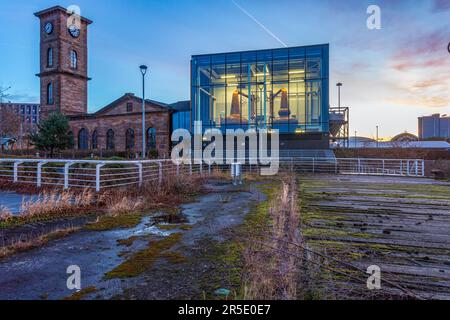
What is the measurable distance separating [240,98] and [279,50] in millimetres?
6123

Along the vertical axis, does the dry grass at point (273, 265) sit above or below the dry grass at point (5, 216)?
below

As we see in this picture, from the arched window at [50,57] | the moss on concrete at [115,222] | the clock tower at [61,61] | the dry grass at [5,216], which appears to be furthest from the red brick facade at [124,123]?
the moss on concrete at [115,222]

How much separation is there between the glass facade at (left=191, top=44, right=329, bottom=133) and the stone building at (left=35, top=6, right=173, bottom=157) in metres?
7.25

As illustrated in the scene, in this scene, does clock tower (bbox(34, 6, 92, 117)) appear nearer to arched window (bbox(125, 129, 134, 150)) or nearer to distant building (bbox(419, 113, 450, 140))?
arched window (bbox(125, 129, 134, 150))

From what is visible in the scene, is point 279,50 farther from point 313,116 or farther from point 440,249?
point 440,249

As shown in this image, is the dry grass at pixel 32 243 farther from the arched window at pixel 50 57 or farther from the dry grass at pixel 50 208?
the arched window at pixel 50 57

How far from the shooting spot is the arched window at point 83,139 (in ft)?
131

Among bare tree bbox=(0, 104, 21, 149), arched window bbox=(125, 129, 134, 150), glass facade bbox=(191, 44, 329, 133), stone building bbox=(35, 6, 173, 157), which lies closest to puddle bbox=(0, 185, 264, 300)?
glass facade bbox=(191, 44, 329, 133)

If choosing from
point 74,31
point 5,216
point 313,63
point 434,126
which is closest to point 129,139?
point 74,31

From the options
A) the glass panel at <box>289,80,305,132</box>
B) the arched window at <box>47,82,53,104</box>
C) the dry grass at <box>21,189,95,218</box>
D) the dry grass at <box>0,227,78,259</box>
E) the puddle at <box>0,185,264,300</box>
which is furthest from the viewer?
the arched window at <box>47,82,53,104</box>

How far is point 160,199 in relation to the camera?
352 inches

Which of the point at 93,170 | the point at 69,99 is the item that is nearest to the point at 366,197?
the point at 93,170

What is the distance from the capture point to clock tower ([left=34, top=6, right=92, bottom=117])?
4141cm

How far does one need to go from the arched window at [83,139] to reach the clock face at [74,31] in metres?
15.6
